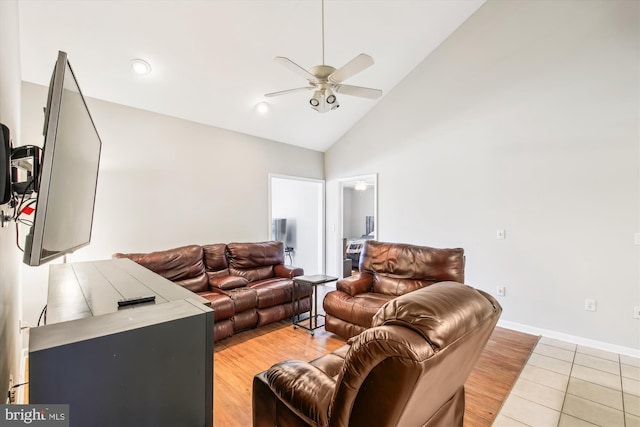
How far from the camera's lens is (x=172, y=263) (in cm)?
336

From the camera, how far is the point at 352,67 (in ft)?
7.60

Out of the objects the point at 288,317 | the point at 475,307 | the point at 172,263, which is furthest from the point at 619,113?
the point at 172,263

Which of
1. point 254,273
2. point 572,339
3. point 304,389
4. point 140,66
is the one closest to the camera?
point 304,389

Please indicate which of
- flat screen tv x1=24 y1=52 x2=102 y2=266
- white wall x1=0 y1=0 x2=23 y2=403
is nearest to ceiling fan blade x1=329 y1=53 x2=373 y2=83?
flat screen tv x1=24 y1=52 x2=102 y2=266

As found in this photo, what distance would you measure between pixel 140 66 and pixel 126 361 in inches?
128

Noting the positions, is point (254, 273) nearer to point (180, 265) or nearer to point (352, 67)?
point (180, 265)

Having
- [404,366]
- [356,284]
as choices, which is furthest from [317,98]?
[404,366]

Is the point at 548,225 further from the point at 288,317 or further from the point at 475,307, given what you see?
the point at 288,317

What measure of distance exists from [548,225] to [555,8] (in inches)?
94.1

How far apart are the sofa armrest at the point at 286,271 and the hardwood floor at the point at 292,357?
2.07ft

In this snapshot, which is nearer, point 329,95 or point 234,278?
point 329,95

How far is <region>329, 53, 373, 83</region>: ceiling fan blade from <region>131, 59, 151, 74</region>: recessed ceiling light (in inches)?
76.1

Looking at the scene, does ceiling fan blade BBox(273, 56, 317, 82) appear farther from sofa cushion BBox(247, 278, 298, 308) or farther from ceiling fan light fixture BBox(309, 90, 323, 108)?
sofa cushion BBox(247, 278, 298, 308)

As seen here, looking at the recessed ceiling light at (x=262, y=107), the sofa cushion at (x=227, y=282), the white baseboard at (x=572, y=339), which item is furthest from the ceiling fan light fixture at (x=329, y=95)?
the white baseboard at (x=572, y=339)
